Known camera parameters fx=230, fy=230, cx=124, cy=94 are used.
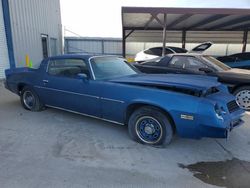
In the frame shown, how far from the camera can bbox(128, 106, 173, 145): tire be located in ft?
11.7

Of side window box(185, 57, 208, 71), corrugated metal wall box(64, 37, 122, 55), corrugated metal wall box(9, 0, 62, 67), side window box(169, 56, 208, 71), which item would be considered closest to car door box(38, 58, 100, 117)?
side window box(169, 56, 208, 71)

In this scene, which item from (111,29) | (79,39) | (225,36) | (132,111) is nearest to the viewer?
(132,111)

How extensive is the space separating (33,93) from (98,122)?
1807 mm

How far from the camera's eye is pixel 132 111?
12.9ft

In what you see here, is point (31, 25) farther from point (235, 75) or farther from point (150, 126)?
point (150, 126)

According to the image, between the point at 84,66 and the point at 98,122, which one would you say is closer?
the point at 84,66

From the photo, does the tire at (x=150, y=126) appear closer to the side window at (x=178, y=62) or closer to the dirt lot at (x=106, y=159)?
the dirt lot at (x=106, y=159)

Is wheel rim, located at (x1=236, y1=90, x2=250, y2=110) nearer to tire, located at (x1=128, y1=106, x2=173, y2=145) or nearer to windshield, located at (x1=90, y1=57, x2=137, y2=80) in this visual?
windshield, located at (x1=90, y1=57, x2=137, y2=80)

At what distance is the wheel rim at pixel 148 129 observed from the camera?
3.68 m

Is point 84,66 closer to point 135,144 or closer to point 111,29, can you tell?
point 135,144

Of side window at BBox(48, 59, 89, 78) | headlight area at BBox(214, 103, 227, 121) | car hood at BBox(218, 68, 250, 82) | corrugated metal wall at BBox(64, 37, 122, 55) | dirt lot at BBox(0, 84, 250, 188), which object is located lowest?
dirt lot at BBox(0, 84, 250, 188)

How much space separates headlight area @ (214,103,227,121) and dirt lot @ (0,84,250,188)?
0.69 meters

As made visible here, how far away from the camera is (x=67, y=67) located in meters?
4.85

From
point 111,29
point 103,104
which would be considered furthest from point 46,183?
point 111,29
